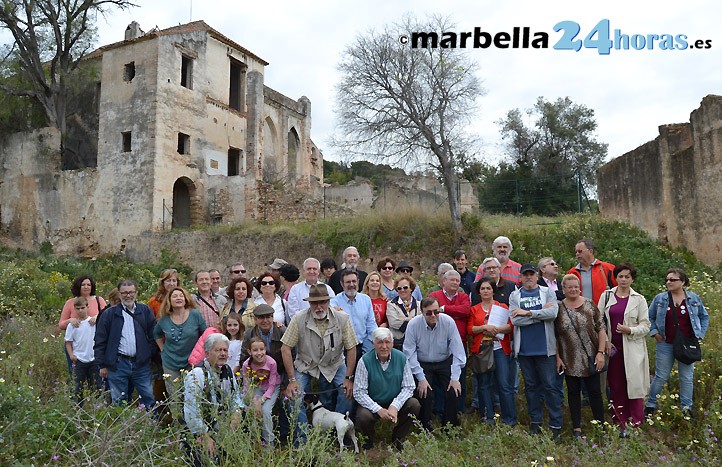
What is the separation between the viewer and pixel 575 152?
28.9 metres

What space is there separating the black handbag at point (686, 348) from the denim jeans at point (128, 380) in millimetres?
5692

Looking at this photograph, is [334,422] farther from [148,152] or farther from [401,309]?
[148,152]

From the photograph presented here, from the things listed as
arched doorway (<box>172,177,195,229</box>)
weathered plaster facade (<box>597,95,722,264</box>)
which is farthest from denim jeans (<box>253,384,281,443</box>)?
arched doorway (<box>172,177,195,229</box>)

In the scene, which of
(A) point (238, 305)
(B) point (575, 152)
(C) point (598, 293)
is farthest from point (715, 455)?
(B) point (575, 152)

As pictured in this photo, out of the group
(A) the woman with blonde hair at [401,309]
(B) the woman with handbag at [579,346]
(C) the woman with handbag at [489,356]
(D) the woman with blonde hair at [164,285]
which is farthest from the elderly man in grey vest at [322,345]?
(B) the woman with handbag at [579,346]

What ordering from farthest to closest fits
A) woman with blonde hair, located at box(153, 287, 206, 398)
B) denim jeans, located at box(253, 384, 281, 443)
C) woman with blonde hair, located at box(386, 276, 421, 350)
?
woman with blonde hair, located at box(386, 276, 421, 350) < woman with blonde hair, located at box(153, 287, 206, 398) < denim jeans, located at box(253, 384, 281, 443)

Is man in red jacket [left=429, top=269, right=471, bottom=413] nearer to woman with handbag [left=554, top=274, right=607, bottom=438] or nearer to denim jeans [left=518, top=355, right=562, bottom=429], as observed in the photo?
denim jeans [left=518, top=355, right=562, bottom=429]

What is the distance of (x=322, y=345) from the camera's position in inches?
222

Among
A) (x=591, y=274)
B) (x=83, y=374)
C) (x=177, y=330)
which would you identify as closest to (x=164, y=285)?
(x=177, y=330)

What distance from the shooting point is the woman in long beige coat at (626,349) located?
5.51 metres

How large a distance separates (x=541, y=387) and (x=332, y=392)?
2196 mm

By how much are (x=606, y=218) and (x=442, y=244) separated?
4.54 metres

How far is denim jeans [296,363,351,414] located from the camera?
5.69m

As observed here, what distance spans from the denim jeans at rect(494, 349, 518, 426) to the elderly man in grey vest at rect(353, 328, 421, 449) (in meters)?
0.97
